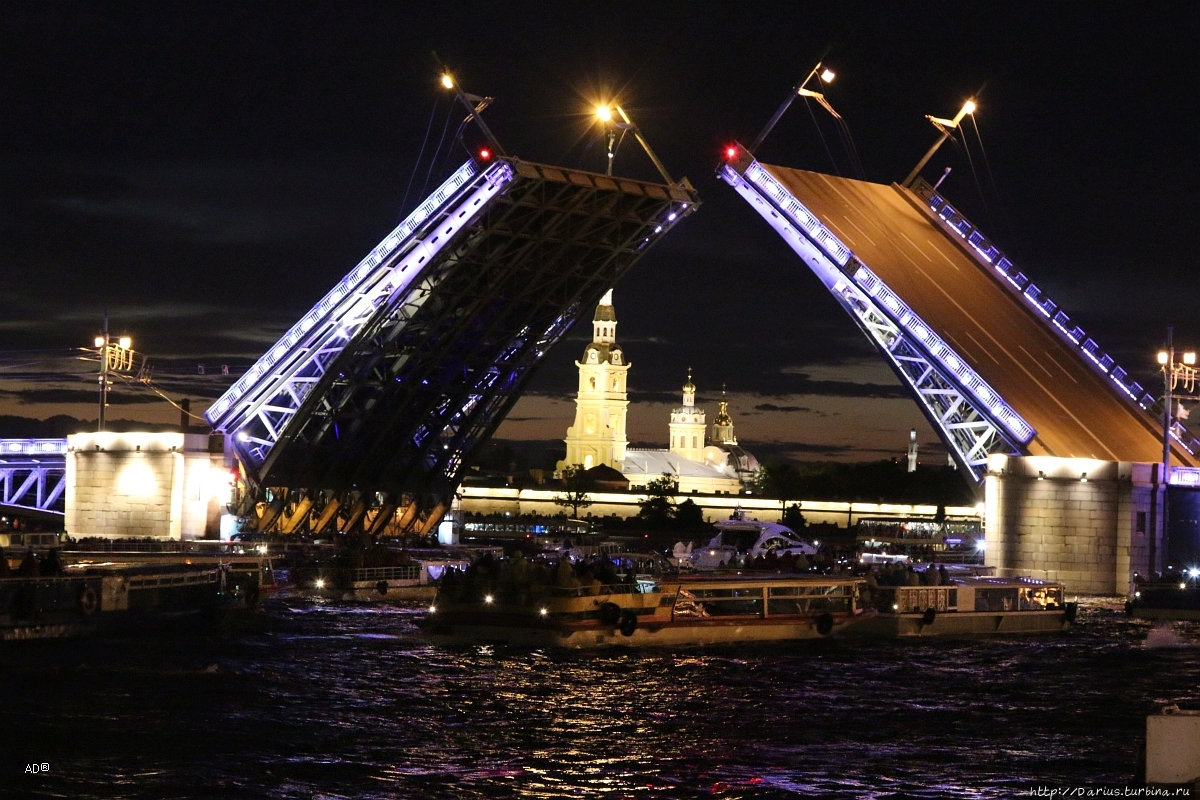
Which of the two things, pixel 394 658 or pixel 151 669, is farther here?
pixel 394 658

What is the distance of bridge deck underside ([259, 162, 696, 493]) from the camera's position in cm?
4703

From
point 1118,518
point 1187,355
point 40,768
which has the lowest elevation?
point 40,768

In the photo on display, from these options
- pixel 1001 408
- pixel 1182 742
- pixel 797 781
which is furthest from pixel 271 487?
pixel 1182 742

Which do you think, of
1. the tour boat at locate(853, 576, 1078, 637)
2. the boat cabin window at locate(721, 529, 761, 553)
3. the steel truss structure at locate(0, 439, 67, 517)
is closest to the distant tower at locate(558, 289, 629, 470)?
the steel truss structure at locate(0, 439, 67, 517)

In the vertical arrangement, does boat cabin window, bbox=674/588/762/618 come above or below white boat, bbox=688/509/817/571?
below

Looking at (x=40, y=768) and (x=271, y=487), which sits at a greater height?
(x=271, y=487)

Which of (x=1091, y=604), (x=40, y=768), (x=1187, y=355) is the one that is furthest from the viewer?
(x=1187, y=355)

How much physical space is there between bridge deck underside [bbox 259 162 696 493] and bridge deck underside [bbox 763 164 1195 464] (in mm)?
5392

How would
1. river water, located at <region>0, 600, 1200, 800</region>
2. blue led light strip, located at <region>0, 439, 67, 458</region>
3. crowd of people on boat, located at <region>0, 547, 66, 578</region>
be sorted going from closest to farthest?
river water, located at <region>0, 600, 1200, 800</region> < crowd of people on boat, located at <region>0, 547, 66, 578</region> < blue led light strip, located at <region>0, 439, 67, 458</region>

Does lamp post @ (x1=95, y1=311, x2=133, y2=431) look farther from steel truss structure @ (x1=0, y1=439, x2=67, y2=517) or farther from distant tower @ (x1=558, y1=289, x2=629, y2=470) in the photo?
distant tower @ (x1=558, y1=289, x2=629, y2=470)

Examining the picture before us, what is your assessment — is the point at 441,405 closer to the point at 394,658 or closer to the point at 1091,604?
the point at 1091,604

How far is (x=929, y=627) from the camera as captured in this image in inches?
1390

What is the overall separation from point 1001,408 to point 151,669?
92.8 feet

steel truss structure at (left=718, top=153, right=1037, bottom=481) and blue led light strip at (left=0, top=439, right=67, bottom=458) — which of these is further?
blue led light strip at (left=0, top=439, right=67, bottom=458)
